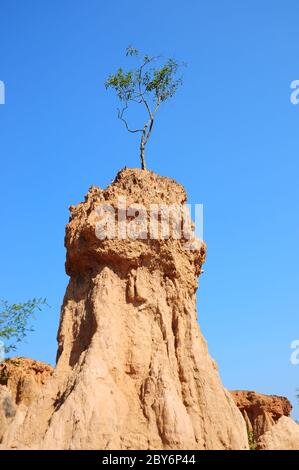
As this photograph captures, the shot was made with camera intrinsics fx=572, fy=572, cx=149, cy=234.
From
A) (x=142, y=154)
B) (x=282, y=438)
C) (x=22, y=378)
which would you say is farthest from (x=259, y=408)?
(x=142, y=154)

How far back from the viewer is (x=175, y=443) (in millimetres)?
12570

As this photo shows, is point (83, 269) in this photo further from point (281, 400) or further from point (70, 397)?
point (281, 400)

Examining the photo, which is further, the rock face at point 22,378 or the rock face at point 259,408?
the rock face at point 259,408

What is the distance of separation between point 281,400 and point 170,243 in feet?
93.0

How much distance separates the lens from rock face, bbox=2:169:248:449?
12648 mm

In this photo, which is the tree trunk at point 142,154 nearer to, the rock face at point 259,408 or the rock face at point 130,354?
the rock face at point 130,354

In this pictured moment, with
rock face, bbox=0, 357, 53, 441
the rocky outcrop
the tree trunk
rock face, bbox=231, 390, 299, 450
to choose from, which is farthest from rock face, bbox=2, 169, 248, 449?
rock face, bbox=231, 390, 299, 450

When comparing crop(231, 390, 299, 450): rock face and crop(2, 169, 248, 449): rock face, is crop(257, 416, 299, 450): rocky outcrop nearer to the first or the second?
crop(2, 169, 248, 449): rock face

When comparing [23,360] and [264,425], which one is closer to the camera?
[23,360]

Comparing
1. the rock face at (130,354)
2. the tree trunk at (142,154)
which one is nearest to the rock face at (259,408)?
the tree trunk at (142,154)

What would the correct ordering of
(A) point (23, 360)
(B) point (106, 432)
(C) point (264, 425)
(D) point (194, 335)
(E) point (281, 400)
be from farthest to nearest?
(E) point (281, 400)
(C) point (264, 425)
(A) point (23, 360)
(D) point (194, 335)
(B) point (106, 432)

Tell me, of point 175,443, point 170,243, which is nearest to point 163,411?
point 175,443

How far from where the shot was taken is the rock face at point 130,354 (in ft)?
41.5

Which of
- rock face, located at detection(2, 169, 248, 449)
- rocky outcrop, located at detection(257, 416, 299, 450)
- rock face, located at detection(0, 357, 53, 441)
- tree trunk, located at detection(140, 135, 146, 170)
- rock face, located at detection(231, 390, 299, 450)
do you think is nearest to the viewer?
rock face, located at detection(2, 169, 248, 449)
